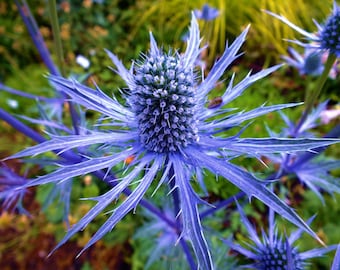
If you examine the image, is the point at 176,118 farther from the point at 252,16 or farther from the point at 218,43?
the point at 252,16

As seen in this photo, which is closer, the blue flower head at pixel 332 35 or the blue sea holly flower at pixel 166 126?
the blue sea holly flower at pixel 166 126

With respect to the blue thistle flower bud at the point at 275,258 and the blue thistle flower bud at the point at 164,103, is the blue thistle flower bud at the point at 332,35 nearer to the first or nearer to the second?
the blue thistle flower bud at the point at 164,103

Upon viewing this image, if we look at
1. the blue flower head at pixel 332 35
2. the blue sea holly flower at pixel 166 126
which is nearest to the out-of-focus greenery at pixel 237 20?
the blue flower head at pixel 332 35

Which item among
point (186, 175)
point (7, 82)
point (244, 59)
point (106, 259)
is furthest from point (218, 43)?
point (186, 175)

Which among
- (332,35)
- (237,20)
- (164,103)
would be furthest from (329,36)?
(237,20)

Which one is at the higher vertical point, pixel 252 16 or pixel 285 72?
pixel 252 16

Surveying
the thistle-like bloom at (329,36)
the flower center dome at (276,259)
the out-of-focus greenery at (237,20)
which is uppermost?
the out-of-focus greenery at (237,20)

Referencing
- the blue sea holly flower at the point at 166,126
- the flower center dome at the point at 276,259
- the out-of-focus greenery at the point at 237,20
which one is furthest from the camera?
the out-of-focus greenery at the point at 237,20

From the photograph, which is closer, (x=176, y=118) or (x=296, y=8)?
(x=176, y=118)
